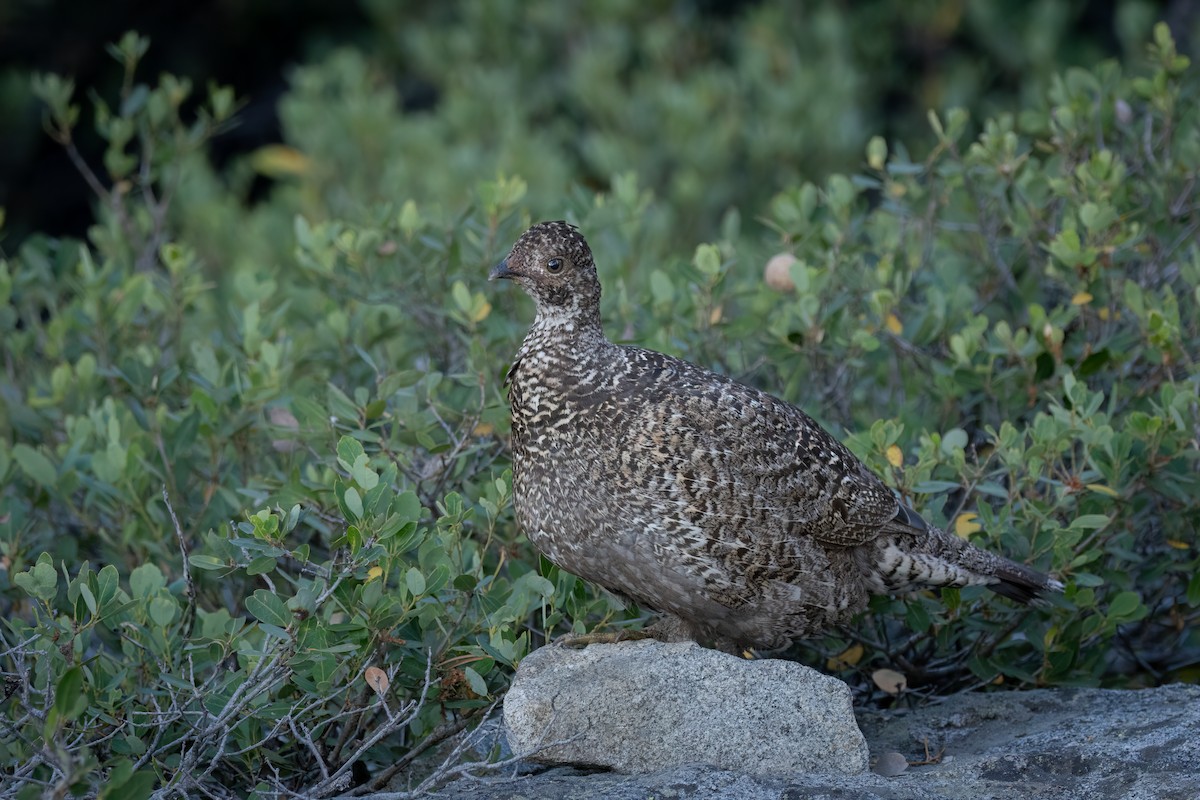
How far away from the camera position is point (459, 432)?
14.6 feet

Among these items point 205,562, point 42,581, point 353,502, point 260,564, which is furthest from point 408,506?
point 42,581

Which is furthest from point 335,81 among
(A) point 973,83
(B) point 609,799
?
(B) point 609,799

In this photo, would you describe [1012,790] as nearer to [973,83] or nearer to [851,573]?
[851,573]

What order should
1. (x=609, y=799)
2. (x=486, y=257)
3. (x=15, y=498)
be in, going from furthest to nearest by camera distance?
(x=486, y=257), (x=15, y=498), (x=609, y=799)

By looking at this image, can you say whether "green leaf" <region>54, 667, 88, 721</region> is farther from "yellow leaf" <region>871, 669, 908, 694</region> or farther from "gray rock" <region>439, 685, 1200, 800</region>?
"yellow leaf" <region>871, 669, 908, 694</region>

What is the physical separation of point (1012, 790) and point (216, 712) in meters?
1.94

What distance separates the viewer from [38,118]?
11586 mm

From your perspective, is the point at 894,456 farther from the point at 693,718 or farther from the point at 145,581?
the point at 145,581

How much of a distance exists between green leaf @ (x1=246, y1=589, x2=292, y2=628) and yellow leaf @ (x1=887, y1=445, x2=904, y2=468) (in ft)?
5.94

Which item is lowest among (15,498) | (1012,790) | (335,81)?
(1012,790)

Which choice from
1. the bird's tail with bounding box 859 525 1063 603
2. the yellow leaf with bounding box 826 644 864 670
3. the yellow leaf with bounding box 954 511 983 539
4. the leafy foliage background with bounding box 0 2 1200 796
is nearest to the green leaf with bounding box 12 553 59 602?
the leafy foliage background with bounding box 0 2 1200 796

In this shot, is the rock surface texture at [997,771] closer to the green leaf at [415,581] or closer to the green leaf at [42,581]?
the green leaf at [415,581]

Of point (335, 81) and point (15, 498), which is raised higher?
point (335, 81)

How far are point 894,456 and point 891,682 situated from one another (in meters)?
0.69
